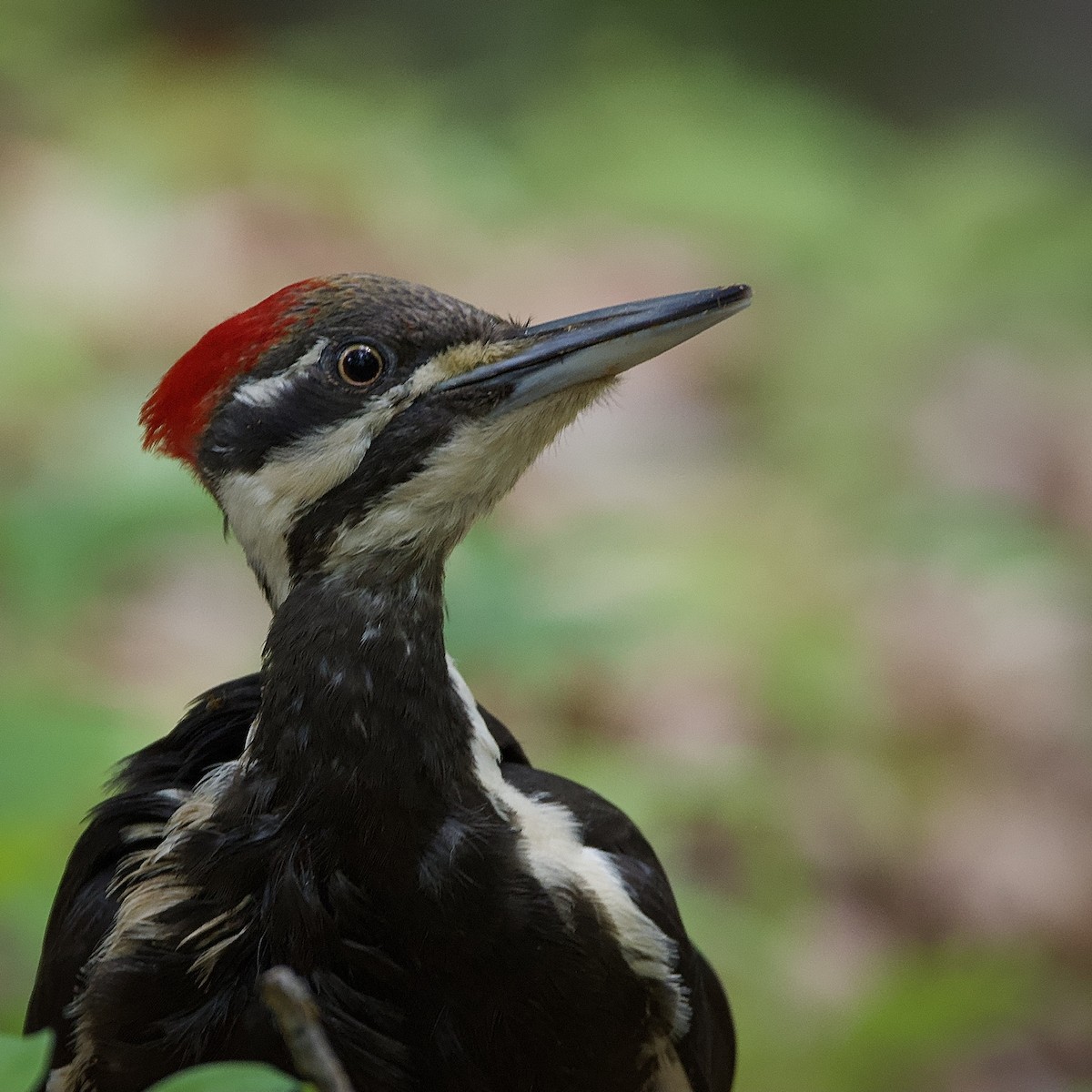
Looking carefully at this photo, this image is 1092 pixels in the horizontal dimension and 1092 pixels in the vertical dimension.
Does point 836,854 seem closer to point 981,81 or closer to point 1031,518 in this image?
point 1031,518

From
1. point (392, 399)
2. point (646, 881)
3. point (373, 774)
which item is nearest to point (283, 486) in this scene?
point (392, 399)

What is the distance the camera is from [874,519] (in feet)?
15.4

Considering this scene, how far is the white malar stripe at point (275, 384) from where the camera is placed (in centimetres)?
185

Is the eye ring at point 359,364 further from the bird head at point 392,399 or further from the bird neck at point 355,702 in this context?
the bird neck at point 355,702

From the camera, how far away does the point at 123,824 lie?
2.10 meters

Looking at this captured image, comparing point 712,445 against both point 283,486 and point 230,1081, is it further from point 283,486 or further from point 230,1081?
point 230,1081

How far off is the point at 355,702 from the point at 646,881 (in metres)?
0.49

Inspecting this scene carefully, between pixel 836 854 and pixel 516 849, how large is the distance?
188 cm

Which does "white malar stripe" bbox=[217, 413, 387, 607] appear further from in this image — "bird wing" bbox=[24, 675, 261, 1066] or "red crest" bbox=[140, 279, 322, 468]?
"bird wing" bbox=[24, 675, 261, 1066]

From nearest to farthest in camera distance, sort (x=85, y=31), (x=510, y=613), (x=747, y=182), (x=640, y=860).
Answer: (x=640, y=860) → (x=510, y=613) → (x=747, y=182) → (x=85, y=31)

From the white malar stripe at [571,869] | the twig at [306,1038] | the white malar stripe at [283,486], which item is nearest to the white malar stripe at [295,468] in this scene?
the white malar stripe at [283,486]

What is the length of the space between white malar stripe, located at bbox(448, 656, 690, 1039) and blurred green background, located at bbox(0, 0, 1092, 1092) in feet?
1.82

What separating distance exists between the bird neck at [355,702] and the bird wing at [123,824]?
0.28 metres

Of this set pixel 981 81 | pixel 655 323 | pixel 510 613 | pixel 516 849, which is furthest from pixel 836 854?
pixel 981 81
